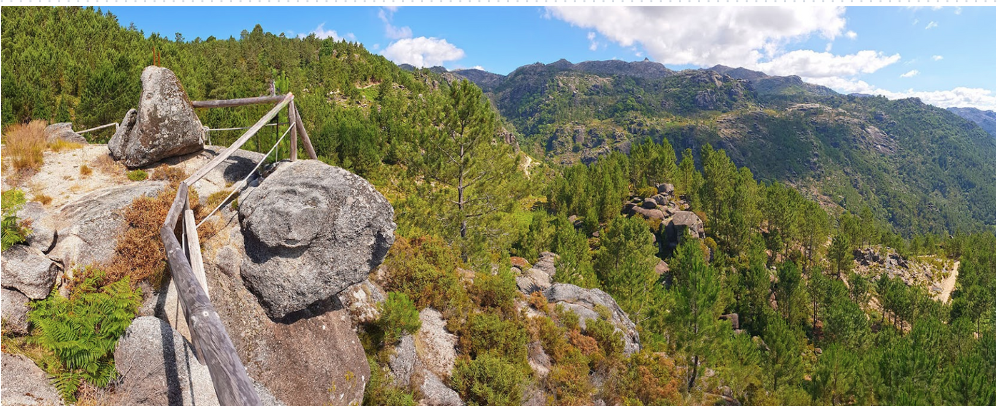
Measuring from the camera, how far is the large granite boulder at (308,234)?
709cm

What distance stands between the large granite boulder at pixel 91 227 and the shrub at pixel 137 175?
2.63 ft

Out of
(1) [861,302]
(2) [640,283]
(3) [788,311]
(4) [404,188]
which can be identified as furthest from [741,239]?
(4) [404,188]

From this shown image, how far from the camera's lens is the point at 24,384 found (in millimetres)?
4219

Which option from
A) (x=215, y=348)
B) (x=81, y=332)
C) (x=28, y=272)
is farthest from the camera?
(x=28, y=272)

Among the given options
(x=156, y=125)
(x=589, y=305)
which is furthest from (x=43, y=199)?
(x=589, y=305)

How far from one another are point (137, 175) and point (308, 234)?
371 centimetres

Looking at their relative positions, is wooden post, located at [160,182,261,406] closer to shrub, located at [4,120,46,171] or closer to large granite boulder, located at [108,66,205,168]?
large granite boulder, located at [108,66,205,168]

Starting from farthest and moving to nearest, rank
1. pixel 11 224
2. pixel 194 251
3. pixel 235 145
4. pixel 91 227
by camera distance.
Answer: pixel 235 145 → pixel 91 227 → pixel 11 224 → pixel 194 251

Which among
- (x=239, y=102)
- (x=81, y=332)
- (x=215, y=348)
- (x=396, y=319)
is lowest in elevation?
(x=396, y=319)

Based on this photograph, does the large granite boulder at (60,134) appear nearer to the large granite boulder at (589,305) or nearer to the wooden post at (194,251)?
the wooden post at (194,251)

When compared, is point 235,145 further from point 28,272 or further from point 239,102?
point 28,272

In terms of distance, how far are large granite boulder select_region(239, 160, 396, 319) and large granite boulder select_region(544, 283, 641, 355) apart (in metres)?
10.9

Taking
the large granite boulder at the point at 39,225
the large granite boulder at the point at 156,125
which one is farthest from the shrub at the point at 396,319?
the large granite boulder at the point at 39,225

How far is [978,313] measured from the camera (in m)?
56.3
